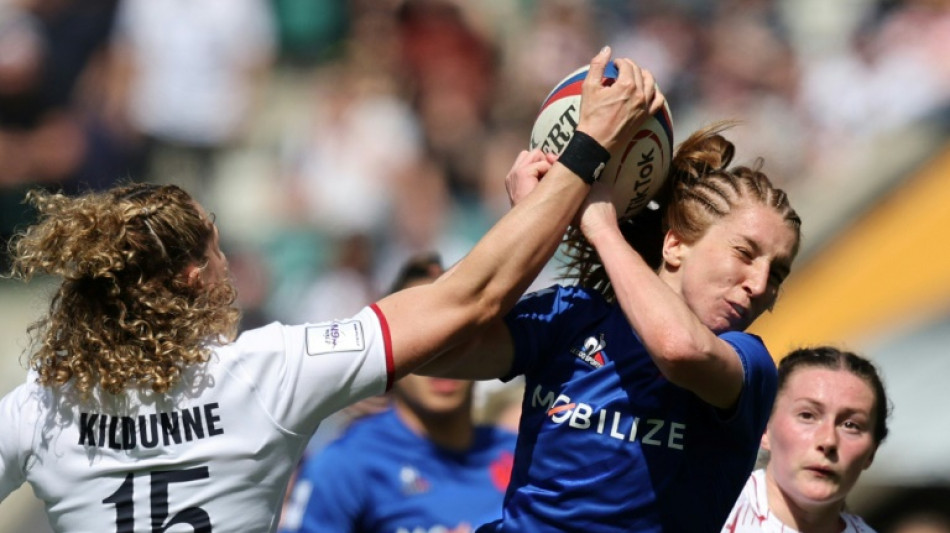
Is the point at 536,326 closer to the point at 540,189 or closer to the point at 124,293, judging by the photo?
the point at 540,189

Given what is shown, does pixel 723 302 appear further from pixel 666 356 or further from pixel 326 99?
pixel 326 99

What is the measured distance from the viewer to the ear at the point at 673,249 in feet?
10.5

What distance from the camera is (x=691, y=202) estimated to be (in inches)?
126

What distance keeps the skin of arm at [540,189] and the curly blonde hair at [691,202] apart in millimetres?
222

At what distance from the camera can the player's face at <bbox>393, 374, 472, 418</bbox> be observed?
209 inches

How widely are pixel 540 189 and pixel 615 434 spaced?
0.60 metres

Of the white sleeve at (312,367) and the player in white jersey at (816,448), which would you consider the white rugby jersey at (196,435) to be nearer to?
the white sleeve at (312,367)

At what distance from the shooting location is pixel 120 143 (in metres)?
8.83

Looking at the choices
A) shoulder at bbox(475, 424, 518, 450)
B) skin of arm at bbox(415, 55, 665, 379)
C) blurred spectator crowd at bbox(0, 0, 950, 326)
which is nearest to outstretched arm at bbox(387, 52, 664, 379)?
skin of arm at bbox(415, 55, 665, 379)

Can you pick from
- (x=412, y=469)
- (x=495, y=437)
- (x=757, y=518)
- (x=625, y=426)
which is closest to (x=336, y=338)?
(x=625, y=426)

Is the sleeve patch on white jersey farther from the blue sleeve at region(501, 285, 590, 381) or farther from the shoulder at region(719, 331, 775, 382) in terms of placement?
the shoulder at region(719, 331, 775, 382)

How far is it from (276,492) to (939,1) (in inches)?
282

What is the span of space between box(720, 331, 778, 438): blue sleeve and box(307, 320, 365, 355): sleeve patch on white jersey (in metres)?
0.87

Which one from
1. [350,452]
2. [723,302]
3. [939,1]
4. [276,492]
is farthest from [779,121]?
[276,492]
